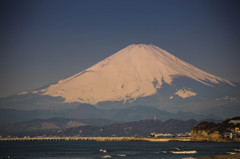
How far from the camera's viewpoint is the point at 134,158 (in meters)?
119

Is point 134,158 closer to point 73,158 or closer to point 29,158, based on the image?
point 73,158

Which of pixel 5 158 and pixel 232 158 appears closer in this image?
pixel 232 158

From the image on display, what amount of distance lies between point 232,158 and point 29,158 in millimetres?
56274

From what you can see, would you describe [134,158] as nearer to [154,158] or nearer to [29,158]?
[154,158]

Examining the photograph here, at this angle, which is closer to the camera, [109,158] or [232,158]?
[232,158]

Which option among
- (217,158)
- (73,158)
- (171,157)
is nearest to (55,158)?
(73,158)

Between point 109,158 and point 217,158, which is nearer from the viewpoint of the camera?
point 217,158

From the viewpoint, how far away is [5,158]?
4909 inches

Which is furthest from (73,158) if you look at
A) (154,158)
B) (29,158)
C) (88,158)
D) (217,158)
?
(217,158)

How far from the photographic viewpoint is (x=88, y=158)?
121 m

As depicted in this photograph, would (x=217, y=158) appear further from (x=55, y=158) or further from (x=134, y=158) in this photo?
(x=55, y=158)

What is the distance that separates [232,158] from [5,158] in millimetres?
61258

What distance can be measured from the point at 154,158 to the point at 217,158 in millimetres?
22253

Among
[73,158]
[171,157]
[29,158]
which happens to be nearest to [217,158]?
[171,157]
